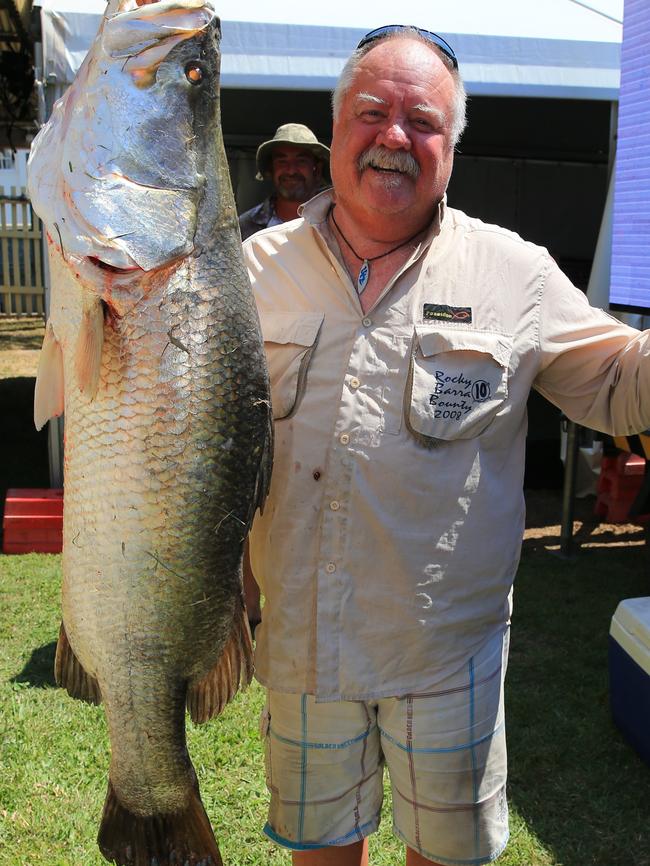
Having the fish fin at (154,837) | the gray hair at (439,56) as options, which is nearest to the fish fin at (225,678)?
the fish fin at (154,837)

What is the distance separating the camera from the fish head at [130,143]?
171 centimetres

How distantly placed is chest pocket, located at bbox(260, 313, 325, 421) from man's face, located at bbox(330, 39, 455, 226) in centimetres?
31

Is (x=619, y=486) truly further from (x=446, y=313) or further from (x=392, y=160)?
(x=392, y=160)

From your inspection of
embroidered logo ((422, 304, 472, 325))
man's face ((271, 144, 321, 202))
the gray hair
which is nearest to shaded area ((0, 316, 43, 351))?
man's face ((271, 144, 321, 202))

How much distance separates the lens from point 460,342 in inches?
83.2

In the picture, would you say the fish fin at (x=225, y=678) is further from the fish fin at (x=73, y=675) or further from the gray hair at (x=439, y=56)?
the gray hair at (x=439, y=56)

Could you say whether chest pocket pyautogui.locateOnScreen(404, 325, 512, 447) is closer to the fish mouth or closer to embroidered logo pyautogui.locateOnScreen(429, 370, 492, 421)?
embroidered logo pyautogui.locateOnScreen(429, 370, 492, 421)

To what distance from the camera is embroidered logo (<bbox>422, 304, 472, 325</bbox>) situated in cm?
214

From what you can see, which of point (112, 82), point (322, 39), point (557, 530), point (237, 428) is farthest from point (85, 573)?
point (557, 530)

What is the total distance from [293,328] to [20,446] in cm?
798

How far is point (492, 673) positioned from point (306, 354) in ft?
3.07

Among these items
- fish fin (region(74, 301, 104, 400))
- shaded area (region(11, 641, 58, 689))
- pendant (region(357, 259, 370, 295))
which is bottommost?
shaded area (region(11, 641, 58, 689))

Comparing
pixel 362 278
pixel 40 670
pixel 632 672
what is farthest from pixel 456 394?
pixel 40 670

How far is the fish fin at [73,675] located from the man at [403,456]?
460 mm
